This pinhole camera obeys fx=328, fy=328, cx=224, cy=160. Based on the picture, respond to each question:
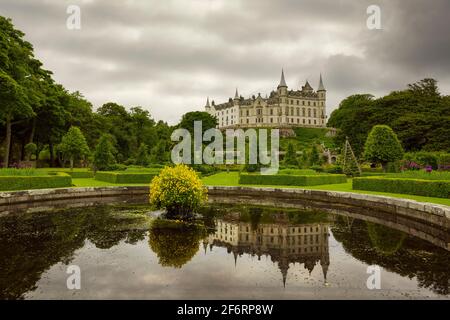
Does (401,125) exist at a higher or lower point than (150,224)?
higher

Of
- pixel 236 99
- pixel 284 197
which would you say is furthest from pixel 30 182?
pixel 236 99

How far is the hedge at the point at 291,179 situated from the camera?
76.2 feet

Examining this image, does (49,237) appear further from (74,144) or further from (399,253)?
(74,144)

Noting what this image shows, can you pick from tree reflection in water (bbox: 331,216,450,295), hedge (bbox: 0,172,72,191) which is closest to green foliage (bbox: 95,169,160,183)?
hedge (bbox: 0,172,72,191)

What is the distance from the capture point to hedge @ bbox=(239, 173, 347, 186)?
23.2m

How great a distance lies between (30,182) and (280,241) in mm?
16784

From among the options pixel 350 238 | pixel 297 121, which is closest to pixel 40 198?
pixel 350 238

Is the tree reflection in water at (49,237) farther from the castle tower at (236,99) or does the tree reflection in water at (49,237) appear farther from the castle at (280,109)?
the castle tower at (236,99)

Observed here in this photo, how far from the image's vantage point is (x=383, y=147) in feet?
97.9

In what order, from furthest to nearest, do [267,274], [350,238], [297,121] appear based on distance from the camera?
[297,121] < [350,238] < [267,274]

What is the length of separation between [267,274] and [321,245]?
3.10m

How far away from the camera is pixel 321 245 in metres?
9.20

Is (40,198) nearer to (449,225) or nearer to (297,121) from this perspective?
(449,225)
